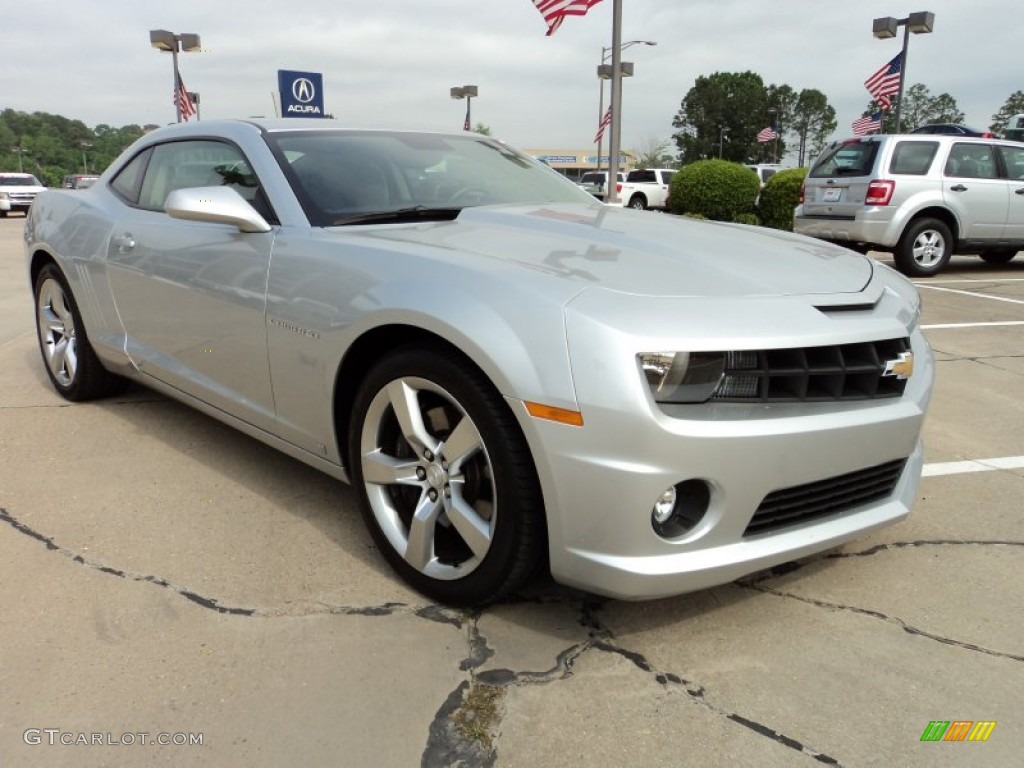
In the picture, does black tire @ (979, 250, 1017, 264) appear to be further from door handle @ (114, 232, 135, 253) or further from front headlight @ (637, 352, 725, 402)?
door handle @ (114, 232, 135, 253)

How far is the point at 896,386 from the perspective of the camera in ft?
7.64

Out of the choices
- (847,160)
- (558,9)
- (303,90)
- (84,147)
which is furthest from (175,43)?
(84,147)

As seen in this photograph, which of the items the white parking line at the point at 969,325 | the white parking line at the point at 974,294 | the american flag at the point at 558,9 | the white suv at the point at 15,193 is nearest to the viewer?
the white parking line at the point at 969,325

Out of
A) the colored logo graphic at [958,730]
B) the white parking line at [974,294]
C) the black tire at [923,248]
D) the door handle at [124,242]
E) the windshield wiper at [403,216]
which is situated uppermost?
the windshield wiper at [403,216]

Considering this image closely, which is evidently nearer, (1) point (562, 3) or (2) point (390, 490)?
(2) point (390, 490)

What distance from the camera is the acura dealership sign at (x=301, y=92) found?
474 inches

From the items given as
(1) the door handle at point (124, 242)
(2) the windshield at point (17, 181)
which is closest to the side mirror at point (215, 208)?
(1) the door handle at point (124, 242)

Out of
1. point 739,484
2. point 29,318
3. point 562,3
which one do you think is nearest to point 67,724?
point 739,484

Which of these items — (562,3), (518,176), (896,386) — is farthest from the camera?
(562,3)

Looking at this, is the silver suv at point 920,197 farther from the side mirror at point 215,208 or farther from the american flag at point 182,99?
the american flag at point 182,99

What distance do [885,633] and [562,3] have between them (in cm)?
975

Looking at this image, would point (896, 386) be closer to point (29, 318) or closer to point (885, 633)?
point (885, 633)

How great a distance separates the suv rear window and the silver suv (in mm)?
13

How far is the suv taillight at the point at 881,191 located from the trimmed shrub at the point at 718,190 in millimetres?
6360
